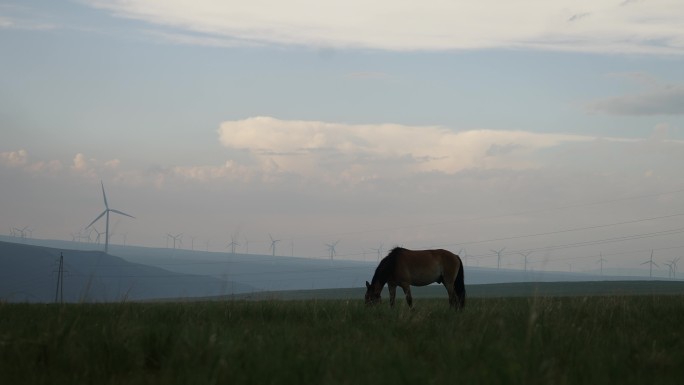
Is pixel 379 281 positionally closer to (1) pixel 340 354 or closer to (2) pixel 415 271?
(2) pixel 415 271

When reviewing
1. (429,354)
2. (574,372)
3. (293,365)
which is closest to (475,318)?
(429,354)

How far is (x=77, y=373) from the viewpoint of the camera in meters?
6.35

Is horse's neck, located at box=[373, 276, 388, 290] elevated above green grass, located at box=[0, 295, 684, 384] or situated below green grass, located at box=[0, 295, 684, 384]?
above

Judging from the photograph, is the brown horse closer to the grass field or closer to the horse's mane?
the horse's mane

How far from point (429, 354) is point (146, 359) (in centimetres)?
277

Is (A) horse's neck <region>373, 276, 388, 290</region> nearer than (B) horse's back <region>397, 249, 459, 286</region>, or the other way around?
(B) horse's back <region>397, 249, 459, 286</region>

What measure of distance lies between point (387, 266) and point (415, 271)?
0.88m

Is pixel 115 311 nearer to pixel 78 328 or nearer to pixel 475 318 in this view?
pixel 78 328

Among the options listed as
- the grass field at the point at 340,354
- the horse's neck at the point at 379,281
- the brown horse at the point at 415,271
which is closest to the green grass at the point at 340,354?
the grass field at the point at 340,354

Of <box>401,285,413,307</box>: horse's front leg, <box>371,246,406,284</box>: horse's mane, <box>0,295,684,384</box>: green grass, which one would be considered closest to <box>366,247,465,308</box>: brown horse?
<box>371,246,406,284</box>: horse's mane

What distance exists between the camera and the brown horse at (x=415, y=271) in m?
23.1

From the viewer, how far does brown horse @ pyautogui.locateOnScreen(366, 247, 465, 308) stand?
75.8ft

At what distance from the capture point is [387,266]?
918 inches

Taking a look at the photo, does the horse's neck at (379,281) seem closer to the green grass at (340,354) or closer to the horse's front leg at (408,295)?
the horse's front leg at (408,295)
